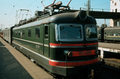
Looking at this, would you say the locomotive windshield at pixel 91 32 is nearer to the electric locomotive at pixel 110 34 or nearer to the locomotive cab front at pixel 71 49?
the locomotive cab front at pixel 71 49

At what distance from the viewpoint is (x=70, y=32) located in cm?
535

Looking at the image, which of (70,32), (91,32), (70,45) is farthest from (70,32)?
(91,32)

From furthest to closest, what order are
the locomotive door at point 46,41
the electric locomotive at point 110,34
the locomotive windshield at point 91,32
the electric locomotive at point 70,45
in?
1. the electric locomotive at point 110,34
2. the locomotive door at point 46,41
3. the locomotive windshield at point 91,32
4. the electric locomotive at point 70,45

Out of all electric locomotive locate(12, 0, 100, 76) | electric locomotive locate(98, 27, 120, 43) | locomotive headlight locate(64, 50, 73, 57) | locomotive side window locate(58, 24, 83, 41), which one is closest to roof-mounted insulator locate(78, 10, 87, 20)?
electric locomotive locate(12, 0, 100, 76)

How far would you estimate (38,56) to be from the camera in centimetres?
712

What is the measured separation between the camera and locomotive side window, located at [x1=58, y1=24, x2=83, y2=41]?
17.4 feet

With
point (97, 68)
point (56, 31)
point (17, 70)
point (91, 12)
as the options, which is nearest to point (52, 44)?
point (56, 31)

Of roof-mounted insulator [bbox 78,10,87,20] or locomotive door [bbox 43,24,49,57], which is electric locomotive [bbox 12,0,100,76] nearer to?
roof-mounted insulator [bbox 78,10,87,20]

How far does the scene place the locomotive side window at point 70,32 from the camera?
530 centimetres

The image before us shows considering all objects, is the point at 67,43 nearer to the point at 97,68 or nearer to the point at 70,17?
the point at 70,17

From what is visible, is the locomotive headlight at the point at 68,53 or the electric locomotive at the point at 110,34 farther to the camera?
the electric locomotive at the point at 110,34

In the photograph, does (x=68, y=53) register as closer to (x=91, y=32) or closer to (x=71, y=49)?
(x=71, y=49)

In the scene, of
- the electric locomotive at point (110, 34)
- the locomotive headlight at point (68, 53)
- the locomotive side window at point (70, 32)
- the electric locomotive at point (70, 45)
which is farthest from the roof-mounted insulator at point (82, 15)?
the electric locomotive at point (110, 34)

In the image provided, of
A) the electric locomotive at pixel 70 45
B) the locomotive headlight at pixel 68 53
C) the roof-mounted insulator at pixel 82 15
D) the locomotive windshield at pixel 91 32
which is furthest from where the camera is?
the locomotive windshield at pixel 91 32
